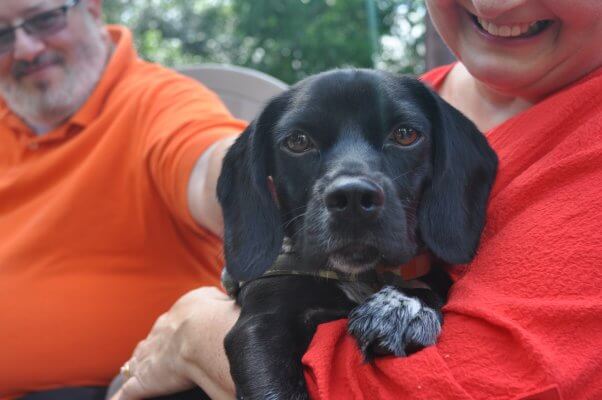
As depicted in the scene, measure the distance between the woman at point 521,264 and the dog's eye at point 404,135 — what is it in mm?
219

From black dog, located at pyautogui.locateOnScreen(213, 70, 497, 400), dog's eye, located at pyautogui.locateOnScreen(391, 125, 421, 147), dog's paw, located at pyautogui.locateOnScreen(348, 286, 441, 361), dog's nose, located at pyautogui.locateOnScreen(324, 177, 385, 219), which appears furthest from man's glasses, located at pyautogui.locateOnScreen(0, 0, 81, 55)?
dog's paw, located at pyautogui.locateOnScreen(348, 286, 441, 361)

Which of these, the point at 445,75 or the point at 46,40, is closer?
the point at 445,75

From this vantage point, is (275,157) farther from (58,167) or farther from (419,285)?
(58,167)

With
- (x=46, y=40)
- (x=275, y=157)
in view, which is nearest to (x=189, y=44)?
(x=46, y=40)

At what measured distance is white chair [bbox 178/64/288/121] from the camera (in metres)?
3.61

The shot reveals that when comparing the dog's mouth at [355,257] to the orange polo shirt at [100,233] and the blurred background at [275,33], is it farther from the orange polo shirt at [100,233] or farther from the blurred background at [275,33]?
the blurred background at [275,33]

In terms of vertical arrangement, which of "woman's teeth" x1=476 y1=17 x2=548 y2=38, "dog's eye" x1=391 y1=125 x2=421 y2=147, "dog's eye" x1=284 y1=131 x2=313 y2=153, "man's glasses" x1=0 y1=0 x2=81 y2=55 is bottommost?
"man's glasses" x1=0 y1=0 x2=81 y2=55

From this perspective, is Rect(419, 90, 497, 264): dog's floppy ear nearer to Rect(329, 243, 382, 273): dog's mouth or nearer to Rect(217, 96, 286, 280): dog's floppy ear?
Rect(329, 243, 382, 273): dog's mouth

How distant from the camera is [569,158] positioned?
154 cm

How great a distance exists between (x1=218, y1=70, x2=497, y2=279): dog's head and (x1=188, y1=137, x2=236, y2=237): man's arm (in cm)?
37

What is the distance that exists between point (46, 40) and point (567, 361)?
2.42 m

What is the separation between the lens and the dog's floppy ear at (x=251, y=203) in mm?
1896

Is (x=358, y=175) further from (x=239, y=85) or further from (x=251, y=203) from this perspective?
(x=239, y=85)

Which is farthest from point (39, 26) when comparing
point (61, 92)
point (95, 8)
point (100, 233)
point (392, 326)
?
point (392, 326)
